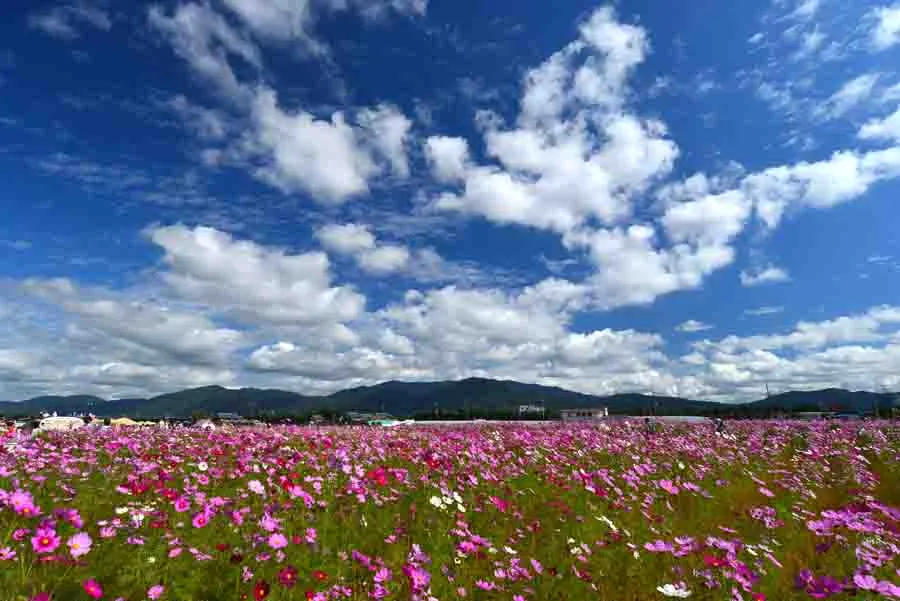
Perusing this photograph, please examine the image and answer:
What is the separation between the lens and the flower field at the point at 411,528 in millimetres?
3355

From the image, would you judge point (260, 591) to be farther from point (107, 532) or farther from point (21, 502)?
point (21, 502)

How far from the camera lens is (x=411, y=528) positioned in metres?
5.14

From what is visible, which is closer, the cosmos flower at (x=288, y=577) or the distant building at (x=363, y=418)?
the cosmos flower at (x=288, y=577)

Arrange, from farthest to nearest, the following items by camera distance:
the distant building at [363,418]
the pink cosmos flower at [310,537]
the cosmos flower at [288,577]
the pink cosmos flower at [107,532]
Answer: the distant building at [363,418] < the pink cosmos flower at [310,537] < the pink cosmos flower at [107,532] < the cosmos flower at [288,577]

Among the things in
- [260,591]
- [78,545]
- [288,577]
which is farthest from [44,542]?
[288,577]

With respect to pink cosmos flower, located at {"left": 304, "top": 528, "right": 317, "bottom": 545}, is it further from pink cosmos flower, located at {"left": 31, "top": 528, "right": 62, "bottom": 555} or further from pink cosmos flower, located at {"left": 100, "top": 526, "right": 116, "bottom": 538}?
pink cosmos flower, located at {"left": 31, "top": 528, "right": 62, "bottom": 555}

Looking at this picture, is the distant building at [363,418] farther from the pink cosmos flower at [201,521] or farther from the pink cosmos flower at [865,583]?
the pink cosmos flower at [865,583]

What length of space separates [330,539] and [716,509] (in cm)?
602

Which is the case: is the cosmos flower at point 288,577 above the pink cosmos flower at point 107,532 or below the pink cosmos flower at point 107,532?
below

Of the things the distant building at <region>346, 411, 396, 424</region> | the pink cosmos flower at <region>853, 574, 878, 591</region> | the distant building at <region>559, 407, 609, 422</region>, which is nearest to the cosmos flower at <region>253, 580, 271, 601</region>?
the pink cosmos flower at <region>853, 574, 878, 591</region>

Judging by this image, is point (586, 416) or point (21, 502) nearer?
point (21, 502)

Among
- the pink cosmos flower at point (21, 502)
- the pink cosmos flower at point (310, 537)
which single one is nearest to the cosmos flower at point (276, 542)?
A: the pink cosmos flower at point (310, 537)

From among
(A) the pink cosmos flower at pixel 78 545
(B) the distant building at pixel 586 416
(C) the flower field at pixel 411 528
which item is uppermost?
(B) the distant building at pixel 586 416

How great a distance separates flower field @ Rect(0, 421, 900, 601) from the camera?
3.36 m
